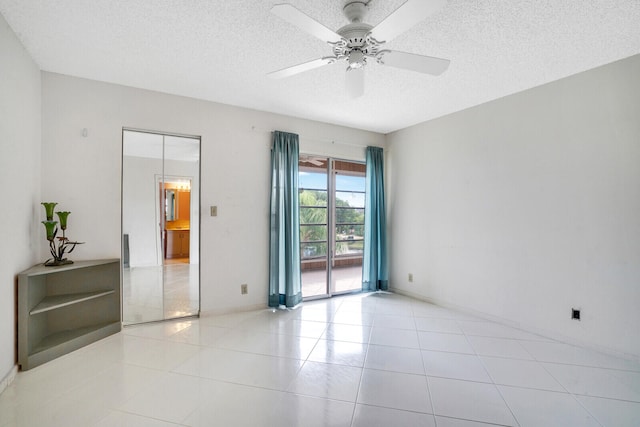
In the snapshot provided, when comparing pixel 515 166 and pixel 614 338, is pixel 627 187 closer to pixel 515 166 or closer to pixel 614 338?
pixel 515 166

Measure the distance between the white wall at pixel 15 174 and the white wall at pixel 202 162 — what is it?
0.75ft

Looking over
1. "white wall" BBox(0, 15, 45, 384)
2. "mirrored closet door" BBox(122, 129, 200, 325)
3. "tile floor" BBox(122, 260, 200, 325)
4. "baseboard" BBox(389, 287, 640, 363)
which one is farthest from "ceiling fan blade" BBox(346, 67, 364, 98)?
"baseboard" BBox(389, 287, 640, 363)

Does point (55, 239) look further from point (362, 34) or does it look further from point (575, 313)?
point (575, 313)

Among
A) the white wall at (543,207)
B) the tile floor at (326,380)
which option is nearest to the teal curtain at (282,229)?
the tile floor at (326,380)

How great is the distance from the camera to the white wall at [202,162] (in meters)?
2.98

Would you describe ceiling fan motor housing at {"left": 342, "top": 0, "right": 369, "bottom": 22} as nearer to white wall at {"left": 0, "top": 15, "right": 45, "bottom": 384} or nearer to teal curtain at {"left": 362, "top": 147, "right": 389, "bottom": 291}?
white wall at {"left": 0, "top": 15, "right": 45, "bottom": 384}

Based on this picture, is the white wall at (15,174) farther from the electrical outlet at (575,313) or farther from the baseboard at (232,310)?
the electrical outlet at (575,313)

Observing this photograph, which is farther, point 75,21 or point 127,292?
point 127,292

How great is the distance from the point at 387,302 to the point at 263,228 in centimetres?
213

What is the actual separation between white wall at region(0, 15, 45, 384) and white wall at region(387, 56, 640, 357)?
179 inches

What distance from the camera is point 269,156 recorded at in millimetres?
4070

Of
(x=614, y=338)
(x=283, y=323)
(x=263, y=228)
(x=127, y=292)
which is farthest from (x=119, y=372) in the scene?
(x=614, y=338)

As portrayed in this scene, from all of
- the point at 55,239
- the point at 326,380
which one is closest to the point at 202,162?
the point at 55,239

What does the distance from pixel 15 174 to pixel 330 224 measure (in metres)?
3.53
